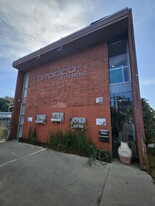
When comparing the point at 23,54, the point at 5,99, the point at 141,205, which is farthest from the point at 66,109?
the point at 5,99

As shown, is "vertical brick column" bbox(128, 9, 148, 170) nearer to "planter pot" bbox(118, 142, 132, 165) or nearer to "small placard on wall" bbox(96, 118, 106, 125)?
"planter pot" bbox(118, 142, 132, 165)

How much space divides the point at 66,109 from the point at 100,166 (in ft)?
11.1

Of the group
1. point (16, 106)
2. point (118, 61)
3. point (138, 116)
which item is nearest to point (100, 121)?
point (138, 116)

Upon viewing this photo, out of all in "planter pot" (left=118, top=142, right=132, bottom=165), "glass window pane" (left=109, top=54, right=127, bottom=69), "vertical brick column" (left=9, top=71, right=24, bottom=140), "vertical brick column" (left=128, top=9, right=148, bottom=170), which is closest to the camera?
"vertical brick column" (left=128, top=9, right=148, bottom=170)

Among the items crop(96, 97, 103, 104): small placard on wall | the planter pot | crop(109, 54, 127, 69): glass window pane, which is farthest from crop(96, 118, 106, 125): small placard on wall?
crop(109, 54, 127, 69): glass window pane

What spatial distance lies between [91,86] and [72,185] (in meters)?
4.31

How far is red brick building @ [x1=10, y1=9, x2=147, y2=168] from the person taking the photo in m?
4.55

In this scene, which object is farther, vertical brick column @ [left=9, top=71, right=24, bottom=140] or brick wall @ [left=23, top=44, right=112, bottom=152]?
vertical brick column @ [left=9, top=71, right=24, bottom=140]

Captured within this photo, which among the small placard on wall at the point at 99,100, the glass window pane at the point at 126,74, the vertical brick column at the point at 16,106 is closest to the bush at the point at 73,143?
the small placard on wall at the point at 99,100

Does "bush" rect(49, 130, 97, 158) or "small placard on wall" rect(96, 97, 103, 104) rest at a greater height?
"small placard on wall" rect(96, 97, 103, 104)

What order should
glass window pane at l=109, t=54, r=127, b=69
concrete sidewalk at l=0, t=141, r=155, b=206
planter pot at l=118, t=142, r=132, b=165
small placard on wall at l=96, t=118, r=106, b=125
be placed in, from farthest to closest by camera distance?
glass window pane at l=109, t=54, r=127, b=69 → small placard on wall at l=96, t=118, r=106, b=125 → planter pot at l=118, t=142, r=132, b=165 → concrete sidewalk at l=0, t=141, r=155, b=206

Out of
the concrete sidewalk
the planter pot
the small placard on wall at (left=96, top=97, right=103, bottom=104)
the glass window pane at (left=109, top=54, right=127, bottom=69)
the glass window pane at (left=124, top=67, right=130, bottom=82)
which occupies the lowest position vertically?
the concrete sidewalk

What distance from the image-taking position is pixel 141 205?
1904 millimetres

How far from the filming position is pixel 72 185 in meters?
2.46
